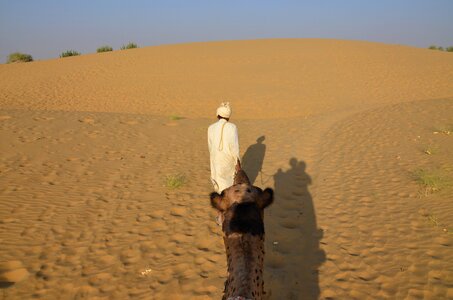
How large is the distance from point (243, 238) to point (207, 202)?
5114 millimetres

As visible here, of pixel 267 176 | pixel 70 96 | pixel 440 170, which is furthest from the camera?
pixel 70 96

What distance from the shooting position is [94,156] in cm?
930

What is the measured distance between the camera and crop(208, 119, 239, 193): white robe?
4.54 metres

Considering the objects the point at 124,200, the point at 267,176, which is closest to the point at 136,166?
the point at 124,200

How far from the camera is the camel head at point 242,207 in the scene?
1.71 meters

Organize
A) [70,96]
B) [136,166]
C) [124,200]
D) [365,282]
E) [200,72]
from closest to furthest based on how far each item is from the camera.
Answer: [365,282]
[124,200]
[136,166]
[70,96]
[200,72]

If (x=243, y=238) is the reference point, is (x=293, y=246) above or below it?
below

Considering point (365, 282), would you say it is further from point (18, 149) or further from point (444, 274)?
point (18, 149)

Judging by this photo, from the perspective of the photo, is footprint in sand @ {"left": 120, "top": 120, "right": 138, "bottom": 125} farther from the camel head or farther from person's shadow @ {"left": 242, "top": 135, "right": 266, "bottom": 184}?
the camel head

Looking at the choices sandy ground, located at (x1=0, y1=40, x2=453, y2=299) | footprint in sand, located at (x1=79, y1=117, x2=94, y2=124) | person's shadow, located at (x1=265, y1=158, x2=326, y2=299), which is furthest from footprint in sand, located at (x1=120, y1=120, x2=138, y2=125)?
person's shadow, located at (x1=265, y1=158, x2=326, y2=299)

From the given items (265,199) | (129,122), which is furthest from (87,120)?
(265,199)

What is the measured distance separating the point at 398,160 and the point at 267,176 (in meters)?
3.39

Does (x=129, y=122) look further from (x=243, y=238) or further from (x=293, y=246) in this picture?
(x=243, y=238)

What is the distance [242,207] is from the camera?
179 cm
